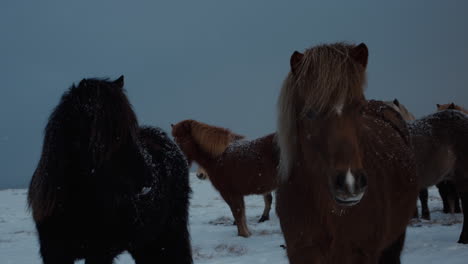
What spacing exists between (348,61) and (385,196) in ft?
3.24

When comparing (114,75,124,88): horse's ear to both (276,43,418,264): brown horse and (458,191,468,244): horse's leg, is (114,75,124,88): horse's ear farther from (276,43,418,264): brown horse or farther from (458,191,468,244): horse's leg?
(458,191,468,244): horse's leg

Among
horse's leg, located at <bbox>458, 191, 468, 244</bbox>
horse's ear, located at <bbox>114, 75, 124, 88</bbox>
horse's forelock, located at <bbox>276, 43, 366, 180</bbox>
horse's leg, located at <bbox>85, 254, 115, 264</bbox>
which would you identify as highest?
horse's ear, located at <bbox>114, 75, 124, 88</bbox>

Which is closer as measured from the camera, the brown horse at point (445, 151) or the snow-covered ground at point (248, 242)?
the snow-covered ground at point (248, 242)

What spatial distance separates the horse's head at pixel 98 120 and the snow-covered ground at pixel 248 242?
0.98 metres

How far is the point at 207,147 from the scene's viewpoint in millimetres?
9008

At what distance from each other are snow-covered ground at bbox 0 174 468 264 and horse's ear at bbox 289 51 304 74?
2415 mm

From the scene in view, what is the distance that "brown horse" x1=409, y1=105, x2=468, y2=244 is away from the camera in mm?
5758

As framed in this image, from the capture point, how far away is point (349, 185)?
179cm

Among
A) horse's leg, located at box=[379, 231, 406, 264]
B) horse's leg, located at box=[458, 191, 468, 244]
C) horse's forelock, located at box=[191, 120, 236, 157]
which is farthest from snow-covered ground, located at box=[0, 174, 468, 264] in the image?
horse's forelock, located at box=[191, 120, 236, 157]

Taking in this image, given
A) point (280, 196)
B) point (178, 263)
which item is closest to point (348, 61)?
point (280, 196)

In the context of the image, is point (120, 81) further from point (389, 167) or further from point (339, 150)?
point (389, 167)

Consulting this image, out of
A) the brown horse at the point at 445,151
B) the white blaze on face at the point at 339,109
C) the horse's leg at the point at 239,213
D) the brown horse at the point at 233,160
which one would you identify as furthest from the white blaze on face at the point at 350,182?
the horse's leg at the point at 239,213

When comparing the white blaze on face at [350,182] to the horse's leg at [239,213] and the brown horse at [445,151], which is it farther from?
the horse's leg at [239,213]

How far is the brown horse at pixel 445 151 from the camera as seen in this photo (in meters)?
5.76
